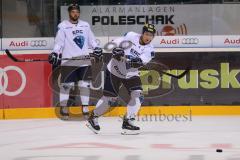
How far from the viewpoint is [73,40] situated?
10062mm

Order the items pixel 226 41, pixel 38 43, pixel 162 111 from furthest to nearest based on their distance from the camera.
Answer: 1. pixel 226 41
2. pixel 38 43
3. pixel 162 111

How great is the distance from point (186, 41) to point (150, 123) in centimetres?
209

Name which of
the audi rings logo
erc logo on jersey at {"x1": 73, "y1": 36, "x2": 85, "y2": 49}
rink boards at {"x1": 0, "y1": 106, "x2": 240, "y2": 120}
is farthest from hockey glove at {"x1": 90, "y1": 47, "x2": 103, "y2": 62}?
the audi rings logo

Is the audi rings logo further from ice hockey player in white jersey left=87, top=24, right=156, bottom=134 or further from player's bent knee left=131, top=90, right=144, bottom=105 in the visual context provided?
player's bent knee left=131, top=90, right=144, bottom=105

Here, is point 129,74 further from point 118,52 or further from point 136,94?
point 118,52

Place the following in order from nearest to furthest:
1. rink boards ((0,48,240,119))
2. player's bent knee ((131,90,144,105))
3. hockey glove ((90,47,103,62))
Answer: player's bent knee ((131,90,144,105)) < hockey glove ((90,47,103,62)) < rink boards ((0,48,240,119))

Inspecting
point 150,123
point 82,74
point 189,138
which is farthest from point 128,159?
point 82,74

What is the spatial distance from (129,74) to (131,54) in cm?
28

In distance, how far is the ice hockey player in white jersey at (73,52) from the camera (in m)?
10.0

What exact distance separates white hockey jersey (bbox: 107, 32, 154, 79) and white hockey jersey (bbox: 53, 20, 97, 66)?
5.09 ft

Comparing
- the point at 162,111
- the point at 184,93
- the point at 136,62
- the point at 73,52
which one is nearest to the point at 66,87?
the point at 73,52

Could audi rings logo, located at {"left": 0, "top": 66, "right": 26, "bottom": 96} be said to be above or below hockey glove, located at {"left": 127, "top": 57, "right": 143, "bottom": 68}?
below

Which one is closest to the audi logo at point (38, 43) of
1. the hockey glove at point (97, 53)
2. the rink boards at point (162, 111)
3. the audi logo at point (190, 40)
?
the rink boards at point (162, 111)

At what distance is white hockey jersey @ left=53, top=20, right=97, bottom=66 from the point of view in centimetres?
1004
